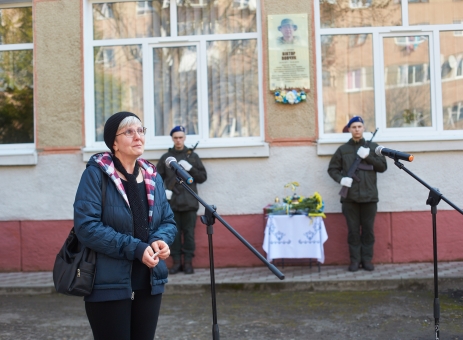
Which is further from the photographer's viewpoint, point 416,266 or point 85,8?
point 85,8

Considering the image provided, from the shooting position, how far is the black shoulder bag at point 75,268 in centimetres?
344

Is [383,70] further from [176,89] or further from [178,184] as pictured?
[178,184]

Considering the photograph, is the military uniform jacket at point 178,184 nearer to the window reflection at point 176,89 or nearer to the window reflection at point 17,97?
the window reflection at point 176,89

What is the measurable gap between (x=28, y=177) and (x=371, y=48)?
5.23m

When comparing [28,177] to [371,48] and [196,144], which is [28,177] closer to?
[196,144]

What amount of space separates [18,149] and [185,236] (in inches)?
113

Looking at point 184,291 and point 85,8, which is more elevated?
point 85,8

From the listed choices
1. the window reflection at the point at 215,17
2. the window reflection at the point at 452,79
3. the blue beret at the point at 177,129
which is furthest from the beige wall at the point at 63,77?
the window reflection at the point at 452,79

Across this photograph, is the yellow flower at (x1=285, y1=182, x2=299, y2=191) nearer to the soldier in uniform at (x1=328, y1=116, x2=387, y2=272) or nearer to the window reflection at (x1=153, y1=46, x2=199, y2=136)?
the soldier in uniform at (x1=328, y1=116, x2=387, y2=272)

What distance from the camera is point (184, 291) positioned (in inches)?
311

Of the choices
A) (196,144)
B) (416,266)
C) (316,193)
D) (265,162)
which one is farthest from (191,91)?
(416,266)

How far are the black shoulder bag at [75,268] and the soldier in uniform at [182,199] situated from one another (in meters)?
4.94

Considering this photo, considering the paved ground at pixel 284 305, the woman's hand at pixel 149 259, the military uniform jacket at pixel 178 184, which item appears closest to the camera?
the woman's hand at pixel 149 259

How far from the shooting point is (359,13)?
9078 millimetres
